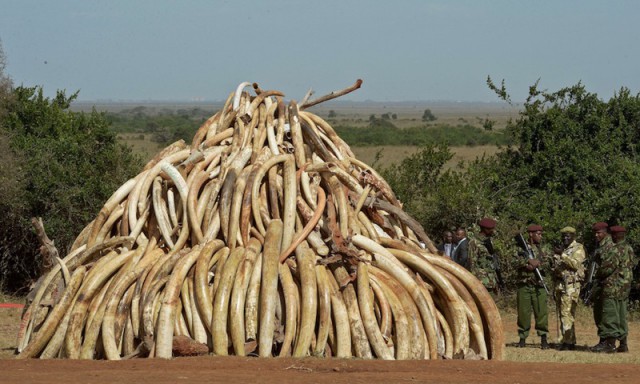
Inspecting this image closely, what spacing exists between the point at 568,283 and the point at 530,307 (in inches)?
21.7

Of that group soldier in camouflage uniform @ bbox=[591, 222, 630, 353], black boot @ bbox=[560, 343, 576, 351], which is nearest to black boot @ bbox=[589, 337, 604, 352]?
soldier in camouflage uniform @ bbox=[591, 222, 630, 353]

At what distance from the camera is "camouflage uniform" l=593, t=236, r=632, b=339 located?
12578 mm

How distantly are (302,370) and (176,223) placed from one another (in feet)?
8.29

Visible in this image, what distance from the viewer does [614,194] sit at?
17.1m

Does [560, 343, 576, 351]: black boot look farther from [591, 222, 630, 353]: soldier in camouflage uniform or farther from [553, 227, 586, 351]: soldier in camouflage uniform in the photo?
[591, 222, 630, 353]: soldier in camouflage uniform

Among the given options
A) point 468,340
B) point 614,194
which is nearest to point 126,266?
point 468,340

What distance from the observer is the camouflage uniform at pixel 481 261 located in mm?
12852

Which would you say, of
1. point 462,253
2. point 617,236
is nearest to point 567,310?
point 617,236

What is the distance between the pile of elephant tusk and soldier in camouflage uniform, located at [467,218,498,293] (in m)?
1.91

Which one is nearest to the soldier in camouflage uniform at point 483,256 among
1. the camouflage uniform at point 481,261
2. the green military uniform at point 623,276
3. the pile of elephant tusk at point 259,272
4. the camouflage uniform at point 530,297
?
the camouflage uniform at point 481,261

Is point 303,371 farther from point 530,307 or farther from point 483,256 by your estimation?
point 530,307

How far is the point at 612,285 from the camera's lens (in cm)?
1260

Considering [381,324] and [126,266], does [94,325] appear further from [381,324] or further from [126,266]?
[381,324]

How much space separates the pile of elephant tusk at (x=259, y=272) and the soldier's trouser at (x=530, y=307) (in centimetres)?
267
